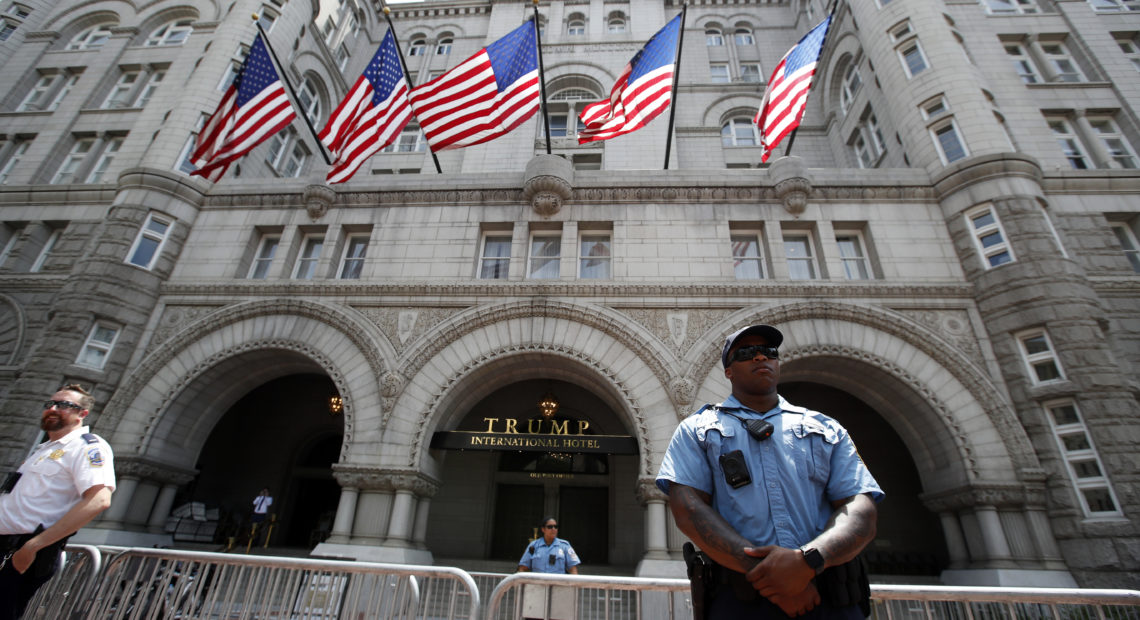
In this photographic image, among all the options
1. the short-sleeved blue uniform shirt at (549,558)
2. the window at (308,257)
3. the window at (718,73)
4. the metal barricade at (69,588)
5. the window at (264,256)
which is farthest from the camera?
the window at (718,73)

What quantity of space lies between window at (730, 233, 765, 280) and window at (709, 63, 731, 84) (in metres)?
16.0

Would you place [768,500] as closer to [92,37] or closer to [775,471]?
[775,471]

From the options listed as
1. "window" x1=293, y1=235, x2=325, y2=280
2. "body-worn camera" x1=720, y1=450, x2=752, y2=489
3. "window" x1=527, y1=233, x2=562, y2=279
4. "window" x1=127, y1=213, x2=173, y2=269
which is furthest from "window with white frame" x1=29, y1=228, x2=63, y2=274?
"body-worn camera" x1=720, y1=450, x2=752, y2=489

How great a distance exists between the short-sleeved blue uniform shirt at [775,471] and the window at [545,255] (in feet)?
35.7

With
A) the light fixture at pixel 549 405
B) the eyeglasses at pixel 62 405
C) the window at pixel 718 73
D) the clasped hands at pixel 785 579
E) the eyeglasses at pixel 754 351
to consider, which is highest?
the window at pixel 718 73

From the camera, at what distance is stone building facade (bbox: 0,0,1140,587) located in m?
10.7

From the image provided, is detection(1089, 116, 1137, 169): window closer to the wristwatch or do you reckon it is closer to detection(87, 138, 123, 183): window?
the wristwatch

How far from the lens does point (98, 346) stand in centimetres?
1280

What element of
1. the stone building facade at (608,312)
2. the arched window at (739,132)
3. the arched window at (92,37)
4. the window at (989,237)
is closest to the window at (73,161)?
the stone building facade at (608,312)

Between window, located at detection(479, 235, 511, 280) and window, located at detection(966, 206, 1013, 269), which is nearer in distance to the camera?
window, located at detection(966, 206, 1013, 269)

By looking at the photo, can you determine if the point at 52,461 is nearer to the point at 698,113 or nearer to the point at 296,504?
the point at 296,504

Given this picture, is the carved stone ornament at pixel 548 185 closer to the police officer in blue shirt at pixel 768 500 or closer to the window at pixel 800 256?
the window at pixel 800 256

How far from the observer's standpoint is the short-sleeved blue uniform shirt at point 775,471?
272cm

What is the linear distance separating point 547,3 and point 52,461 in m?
30.9
